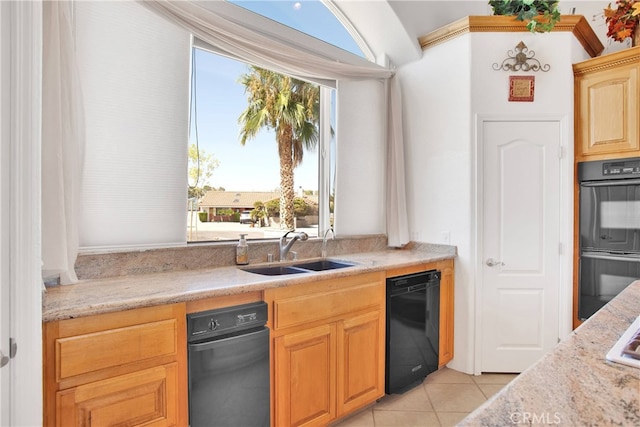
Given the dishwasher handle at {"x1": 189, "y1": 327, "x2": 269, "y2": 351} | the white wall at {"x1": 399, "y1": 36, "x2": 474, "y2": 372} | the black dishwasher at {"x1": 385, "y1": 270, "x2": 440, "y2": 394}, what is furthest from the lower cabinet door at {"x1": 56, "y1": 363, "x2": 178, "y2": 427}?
the white wall at {"x1": 399, "y1": 36, "x2": 474, "y2": 372}

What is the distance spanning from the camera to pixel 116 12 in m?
1.90

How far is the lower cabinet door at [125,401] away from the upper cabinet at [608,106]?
3.26 metres

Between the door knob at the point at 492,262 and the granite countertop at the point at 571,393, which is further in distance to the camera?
the door knob at the point at 492,262

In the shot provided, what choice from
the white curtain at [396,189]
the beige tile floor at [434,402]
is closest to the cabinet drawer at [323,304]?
the beige tile floor at [434,402]

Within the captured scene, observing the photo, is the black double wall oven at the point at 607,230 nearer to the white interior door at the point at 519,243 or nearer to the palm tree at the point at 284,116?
the white interior door at the point at 519,243

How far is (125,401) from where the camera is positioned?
134 cm

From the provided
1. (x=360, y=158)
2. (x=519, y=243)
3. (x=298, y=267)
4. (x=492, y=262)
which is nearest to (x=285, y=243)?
(x=298, y=267)

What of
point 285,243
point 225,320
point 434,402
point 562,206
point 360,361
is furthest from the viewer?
point 562,206

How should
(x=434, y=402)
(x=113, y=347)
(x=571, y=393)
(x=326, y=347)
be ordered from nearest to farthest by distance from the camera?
(x=571, y=393) → (x=113, y=347) → (x=326, y=347) → (x=434, y=402)

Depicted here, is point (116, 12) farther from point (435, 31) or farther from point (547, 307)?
point (547, 307)

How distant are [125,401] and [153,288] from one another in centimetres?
46

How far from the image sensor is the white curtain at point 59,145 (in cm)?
146

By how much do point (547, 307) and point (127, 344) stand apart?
2.97 metres
